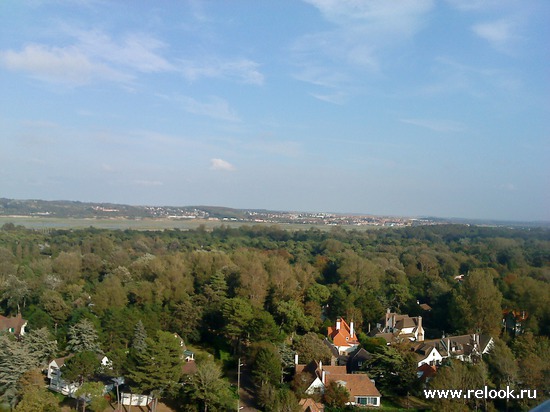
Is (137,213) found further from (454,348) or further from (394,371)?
(394,371)

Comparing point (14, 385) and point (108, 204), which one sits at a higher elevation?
point (108, 204)

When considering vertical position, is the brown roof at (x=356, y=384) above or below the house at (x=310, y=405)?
above

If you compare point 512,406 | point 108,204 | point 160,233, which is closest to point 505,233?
point 512,406

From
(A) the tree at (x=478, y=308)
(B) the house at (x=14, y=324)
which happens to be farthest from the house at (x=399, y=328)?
(B) the house at (x=14, y=324)

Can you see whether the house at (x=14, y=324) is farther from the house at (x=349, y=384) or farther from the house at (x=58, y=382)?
the house at (x=349, y=384)

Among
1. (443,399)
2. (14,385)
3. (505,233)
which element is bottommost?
(14,385)

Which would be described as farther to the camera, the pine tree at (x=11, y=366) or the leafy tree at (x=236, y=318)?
the leafy tree at (x=236, y=318)

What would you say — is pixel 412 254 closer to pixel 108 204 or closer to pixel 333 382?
pixel 333 382
